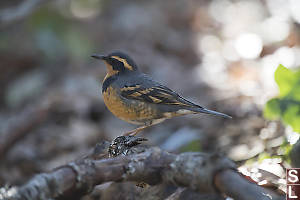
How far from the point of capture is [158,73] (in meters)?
9.48

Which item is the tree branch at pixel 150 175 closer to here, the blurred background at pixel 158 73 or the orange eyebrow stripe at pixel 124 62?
the blurred background at pixel 158 73

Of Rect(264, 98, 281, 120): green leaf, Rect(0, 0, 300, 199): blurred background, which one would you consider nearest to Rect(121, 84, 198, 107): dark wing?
Rect(0, 0, 300, 199): blurred background

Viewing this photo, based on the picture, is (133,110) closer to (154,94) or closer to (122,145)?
(154,94)

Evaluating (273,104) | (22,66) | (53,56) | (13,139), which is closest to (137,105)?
(273,104)

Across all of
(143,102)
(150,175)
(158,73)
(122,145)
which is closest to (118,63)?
(143,102)

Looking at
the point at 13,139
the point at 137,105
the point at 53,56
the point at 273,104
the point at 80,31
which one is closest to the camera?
the point at 273,104

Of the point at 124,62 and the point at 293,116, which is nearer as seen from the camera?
the point at 293,116

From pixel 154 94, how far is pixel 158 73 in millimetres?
4337

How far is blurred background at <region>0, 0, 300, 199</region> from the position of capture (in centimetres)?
573

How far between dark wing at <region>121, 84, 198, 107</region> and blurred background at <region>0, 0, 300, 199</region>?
0.58 metres

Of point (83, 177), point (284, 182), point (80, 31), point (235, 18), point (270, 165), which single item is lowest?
point (83, 177)

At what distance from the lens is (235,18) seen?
12.2 m

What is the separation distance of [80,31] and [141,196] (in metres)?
7.72

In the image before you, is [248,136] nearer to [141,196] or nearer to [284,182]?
[284,182]
